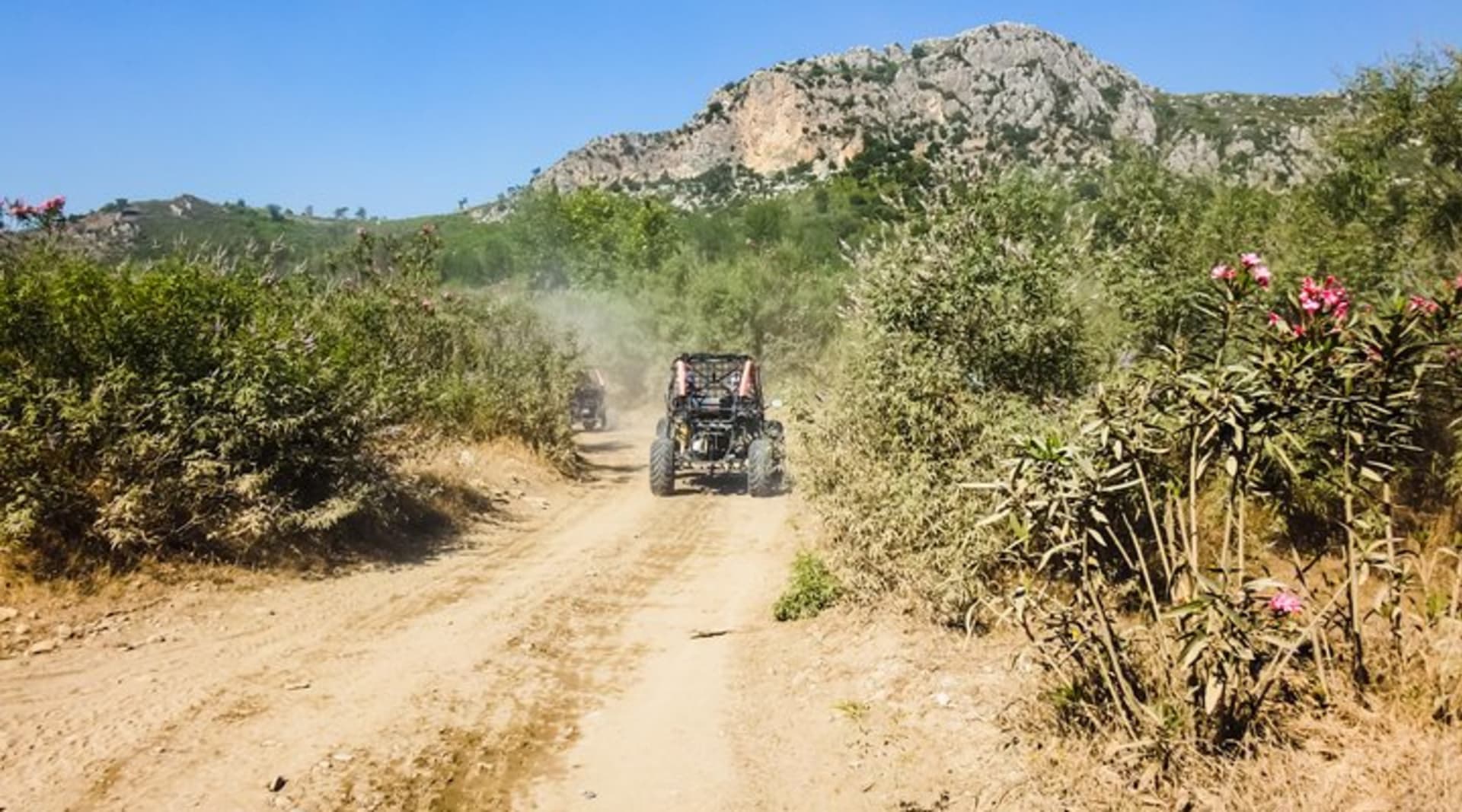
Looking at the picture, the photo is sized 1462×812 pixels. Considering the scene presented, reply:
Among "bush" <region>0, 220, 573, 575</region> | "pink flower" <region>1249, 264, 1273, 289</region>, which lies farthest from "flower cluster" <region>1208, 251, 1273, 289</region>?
"bush" <region>0, 220, 573, 575</region>

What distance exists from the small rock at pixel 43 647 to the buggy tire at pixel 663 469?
882 centimetres

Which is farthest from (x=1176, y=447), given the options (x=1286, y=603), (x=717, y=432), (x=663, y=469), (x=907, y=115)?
(x=907, y=115)

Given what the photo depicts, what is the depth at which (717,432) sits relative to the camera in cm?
1523

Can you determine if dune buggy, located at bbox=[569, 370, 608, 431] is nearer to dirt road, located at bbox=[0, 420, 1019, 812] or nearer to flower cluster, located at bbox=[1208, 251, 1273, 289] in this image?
dirt road, located at bbox=[0, 420, 1019, 812]

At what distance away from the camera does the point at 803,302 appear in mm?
30516

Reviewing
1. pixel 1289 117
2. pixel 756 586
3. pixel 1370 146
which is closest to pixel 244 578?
pixel 756 586

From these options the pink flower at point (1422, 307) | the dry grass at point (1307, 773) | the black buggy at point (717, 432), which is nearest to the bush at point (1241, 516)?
the pink flower at point (1422, 307)

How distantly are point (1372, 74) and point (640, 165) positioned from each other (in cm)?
12284

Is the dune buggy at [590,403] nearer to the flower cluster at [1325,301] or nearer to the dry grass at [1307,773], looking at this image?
the dry grass at [1307,773]

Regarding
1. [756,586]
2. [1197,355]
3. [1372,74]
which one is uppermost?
[1372,74]

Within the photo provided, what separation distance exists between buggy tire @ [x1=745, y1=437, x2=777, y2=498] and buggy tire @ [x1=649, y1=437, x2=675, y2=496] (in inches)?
47.2

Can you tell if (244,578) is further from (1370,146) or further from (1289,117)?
(1289,117)

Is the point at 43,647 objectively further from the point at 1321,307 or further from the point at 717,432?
the point at 717,432

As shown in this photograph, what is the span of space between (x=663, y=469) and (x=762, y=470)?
1538mm
